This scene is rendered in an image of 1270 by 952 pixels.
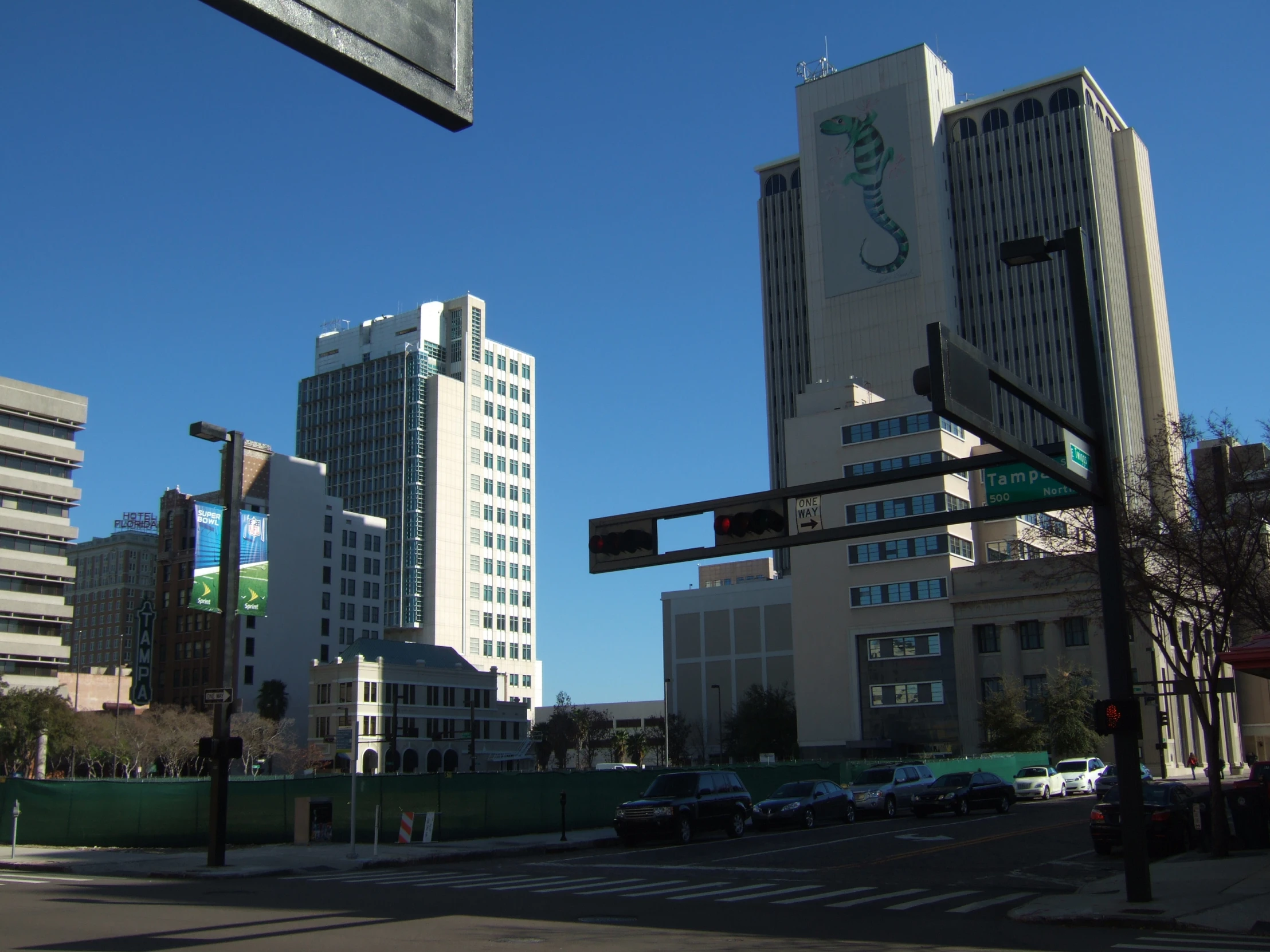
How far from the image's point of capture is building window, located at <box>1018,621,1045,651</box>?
3467 inches

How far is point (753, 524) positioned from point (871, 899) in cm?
626

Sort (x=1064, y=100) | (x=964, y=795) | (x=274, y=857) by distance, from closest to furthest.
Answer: (x=274, y=857) < (x=964, y=795) < (x=1064, y=100)

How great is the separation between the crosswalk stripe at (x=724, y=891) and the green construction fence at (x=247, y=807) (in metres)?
13.6

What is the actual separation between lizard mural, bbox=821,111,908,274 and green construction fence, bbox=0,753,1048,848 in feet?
376

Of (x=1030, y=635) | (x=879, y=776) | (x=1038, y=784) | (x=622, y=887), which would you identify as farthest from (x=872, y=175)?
(x=622, y=887)

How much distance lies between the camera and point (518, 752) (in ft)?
423

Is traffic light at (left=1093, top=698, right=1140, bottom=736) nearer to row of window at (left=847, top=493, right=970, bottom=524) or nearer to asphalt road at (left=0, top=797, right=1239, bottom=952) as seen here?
asphalt road at (left=0, top=797, right=1239, bottom=952)

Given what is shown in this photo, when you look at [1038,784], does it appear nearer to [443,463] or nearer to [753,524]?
[753,524]

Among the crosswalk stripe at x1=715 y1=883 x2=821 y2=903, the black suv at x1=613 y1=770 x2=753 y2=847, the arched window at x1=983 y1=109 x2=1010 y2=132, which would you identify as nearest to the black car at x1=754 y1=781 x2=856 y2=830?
the black suv at x1=613 y1=770 x2=753 y2=847

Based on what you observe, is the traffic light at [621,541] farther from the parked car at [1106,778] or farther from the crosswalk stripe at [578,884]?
the parked car at [1106,778]

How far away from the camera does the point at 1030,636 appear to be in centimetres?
8856

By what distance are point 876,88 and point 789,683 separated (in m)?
73.2

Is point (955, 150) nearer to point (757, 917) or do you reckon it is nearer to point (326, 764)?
point (326, 764)

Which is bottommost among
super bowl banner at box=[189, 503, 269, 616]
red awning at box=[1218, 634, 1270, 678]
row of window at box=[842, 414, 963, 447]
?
red awning at box=[1218, 634, 1270, 678]
